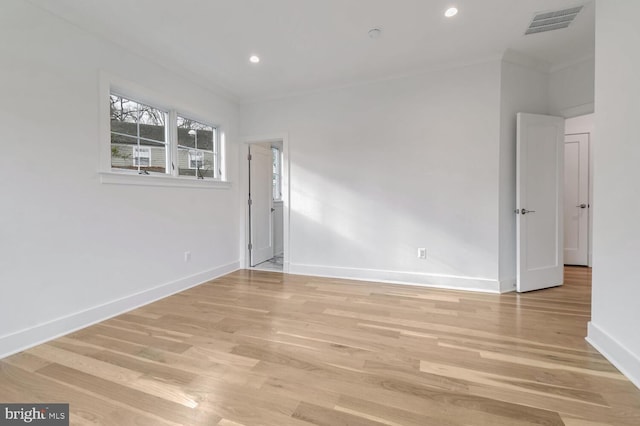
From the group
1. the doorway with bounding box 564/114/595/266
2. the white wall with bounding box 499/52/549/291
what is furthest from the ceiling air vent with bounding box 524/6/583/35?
the doorway with bounding box 564/114/595/266

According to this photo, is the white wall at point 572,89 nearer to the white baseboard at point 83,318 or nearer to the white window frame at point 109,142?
the white window frame at point 109,142

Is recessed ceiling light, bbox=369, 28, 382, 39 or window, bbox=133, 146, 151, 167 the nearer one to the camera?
recessed ceiling light, bbox=369, 28, 382, 39

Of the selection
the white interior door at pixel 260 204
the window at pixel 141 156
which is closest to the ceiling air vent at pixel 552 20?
the white interior door at pixel 260 204

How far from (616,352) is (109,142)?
4.36m

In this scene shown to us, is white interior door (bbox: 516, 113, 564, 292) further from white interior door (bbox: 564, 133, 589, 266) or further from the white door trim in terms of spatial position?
the white door trim

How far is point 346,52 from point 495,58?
171cm

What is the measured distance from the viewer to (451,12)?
237 centimetres

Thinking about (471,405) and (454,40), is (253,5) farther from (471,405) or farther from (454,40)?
(471,405)

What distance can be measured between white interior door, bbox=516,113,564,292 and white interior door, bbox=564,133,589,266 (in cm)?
167

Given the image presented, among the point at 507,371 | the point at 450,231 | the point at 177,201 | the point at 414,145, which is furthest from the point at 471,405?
the point at 177,201

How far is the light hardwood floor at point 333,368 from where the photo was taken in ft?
4.69

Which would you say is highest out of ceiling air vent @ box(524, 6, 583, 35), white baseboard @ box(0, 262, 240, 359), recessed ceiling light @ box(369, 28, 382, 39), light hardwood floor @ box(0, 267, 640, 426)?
ceiling air vent @ box(524, 6, 583, 35)

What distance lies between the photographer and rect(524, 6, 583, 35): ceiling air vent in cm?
243

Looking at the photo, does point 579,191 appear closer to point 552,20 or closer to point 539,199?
point 539,199
